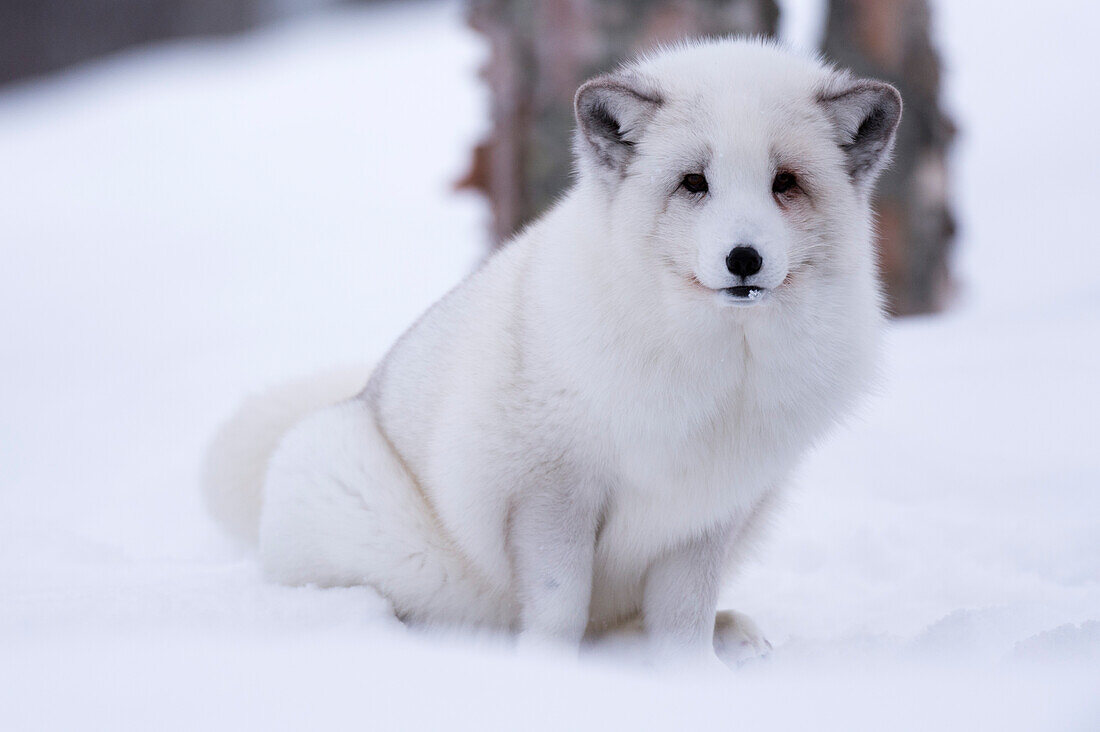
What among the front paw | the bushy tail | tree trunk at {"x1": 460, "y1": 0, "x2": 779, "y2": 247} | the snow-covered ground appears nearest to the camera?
the snow-covered ground

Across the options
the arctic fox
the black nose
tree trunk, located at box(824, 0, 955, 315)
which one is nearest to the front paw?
the arctic fox

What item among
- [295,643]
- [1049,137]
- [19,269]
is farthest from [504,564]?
[1049,137]

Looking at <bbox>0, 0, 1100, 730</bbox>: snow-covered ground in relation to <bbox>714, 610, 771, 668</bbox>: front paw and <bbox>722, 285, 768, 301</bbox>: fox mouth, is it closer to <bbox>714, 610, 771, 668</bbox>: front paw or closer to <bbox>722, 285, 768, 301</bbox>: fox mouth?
<bbox>714, 610, 771, 668</bbox>: front paw

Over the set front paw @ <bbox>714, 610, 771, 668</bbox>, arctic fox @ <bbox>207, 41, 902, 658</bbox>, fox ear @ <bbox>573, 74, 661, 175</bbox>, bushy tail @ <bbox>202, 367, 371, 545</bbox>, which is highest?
fox ear @ <bbox>573, 74, 661, 175</bbox>

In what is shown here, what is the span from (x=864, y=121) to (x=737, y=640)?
1.35 metres

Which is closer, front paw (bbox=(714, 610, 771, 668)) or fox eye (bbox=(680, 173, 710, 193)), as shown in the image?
fox eye (bbox=(680, 173, 710, 193))

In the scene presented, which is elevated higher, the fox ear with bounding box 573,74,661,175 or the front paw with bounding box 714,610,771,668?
the fox ear with bounding box 573,74,661,175

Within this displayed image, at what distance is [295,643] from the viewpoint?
6.58 ft

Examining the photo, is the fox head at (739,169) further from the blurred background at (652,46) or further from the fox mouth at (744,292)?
the blurred background at (652,46)

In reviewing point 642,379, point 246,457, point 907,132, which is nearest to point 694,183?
point 642,379

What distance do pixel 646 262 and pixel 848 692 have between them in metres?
0.98

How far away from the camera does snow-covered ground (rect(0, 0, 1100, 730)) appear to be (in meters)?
1.70

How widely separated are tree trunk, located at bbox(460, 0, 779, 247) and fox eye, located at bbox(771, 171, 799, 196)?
10.2 ft

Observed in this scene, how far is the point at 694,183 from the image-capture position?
7.46 ft
